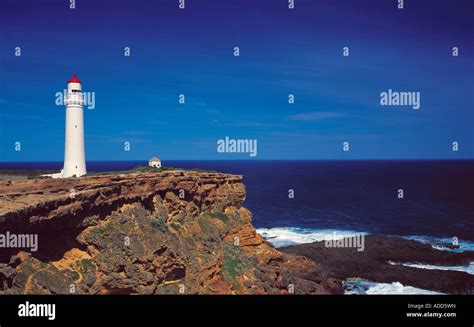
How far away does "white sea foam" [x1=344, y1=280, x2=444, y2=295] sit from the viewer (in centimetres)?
3938

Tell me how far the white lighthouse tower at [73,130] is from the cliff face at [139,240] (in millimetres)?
7043

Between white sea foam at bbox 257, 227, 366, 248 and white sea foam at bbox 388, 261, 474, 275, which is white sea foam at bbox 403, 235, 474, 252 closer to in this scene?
white sea foam at bbox 388, 261, 474, 275

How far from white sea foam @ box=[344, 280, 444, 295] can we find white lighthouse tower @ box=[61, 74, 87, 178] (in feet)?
90.6

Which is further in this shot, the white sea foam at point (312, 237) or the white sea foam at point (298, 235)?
the white sea foam at point (298, 235)

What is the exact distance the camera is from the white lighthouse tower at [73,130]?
110ft

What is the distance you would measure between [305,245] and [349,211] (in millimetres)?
29608

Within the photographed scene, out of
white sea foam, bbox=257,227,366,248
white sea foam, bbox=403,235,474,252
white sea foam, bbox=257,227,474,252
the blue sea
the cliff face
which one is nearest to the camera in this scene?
the cliff face

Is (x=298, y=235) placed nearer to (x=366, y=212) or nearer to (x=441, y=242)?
(x=441, y=242)

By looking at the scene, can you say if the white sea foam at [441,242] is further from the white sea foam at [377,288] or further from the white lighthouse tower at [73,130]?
the white lighthouse tower at [73,130]

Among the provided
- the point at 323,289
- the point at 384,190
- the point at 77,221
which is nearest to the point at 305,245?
the point at 323,289

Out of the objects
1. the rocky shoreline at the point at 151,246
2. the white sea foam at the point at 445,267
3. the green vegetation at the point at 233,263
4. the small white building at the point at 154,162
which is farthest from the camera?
the white sea foam at the point at 445,267

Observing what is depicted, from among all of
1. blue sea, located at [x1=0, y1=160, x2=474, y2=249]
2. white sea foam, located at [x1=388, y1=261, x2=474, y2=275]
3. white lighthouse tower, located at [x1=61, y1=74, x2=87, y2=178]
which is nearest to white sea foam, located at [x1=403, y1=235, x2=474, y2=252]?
blue sea, located at [x1=0, y1=160, x2=474, y2=249]

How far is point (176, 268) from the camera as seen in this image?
29.5 metres

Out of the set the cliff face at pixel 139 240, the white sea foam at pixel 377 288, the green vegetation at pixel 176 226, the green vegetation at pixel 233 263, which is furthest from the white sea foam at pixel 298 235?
the green vegetation at pixel 176 226
